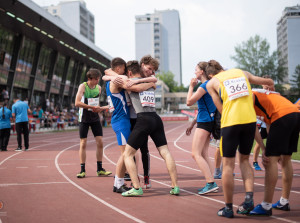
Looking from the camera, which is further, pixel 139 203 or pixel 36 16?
pixel 36 16

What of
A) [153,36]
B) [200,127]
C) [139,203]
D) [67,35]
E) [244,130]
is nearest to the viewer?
[244,130]

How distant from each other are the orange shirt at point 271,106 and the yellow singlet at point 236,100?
27cm

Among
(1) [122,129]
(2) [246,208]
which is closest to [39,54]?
(1) [122,129]

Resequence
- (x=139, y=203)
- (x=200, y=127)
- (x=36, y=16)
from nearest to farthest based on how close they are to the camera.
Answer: (x=139, y=203) < (x=200, y=127) < (x=36, y=16)

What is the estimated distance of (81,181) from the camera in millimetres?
6805

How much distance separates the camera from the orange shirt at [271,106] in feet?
14.0

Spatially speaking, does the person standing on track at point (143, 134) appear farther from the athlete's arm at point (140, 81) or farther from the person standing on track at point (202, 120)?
the person standing on track at point (202, 120)

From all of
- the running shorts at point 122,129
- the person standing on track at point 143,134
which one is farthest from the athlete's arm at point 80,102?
the person standing on track at point 143,134

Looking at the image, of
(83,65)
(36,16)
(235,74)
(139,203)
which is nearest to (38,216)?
(139,203)

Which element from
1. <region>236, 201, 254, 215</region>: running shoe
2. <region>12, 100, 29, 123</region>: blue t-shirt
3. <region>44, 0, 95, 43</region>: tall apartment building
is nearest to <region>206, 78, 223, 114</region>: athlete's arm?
<region>236, 201, 254, 215</region>: running shoe

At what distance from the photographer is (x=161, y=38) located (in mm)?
145000

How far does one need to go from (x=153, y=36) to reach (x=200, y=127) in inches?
5516

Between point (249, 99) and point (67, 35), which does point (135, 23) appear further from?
point (249, 99)

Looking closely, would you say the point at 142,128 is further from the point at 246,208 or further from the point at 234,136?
the point at 246,208
